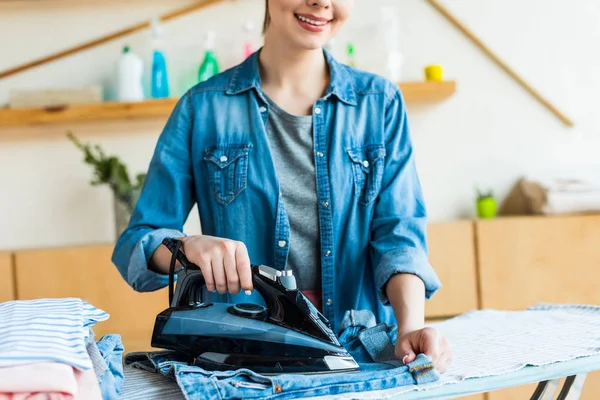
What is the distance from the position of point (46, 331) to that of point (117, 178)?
1.81m

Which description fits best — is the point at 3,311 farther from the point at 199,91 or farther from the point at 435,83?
the point at 435,83

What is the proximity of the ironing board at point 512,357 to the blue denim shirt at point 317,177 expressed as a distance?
0.63 ft

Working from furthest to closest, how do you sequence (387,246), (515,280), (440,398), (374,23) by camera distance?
(374,23) → (515,280) → (387,246) → (440,398)

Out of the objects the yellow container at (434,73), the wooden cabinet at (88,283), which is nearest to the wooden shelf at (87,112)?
the wooden cabinet at (88,283)

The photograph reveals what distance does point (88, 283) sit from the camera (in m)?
2.46

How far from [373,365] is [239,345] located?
6.8 inches

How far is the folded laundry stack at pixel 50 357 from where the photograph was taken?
2.37 ft

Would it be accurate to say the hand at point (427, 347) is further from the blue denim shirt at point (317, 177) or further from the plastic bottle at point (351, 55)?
the plastic bottle at point (351, 55)

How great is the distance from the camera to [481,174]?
9.37 feet

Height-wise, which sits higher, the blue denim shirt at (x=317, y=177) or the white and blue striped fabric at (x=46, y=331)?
the blue denim shirt at (x=317, y=177)

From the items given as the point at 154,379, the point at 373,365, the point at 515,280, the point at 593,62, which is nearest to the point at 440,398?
the point at 373,365

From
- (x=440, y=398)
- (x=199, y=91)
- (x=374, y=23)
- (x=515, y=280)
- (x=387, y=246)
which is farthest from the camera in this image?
(x=374, y=23)

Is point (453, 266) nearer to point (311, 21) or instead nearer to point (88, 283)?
point (88, 283)

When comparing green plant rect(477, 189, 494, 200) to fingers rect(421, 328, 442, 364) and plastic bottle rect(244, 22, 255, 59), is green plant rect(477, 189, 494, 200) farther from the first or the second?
fingers rect(421, 328, 442, 364)
